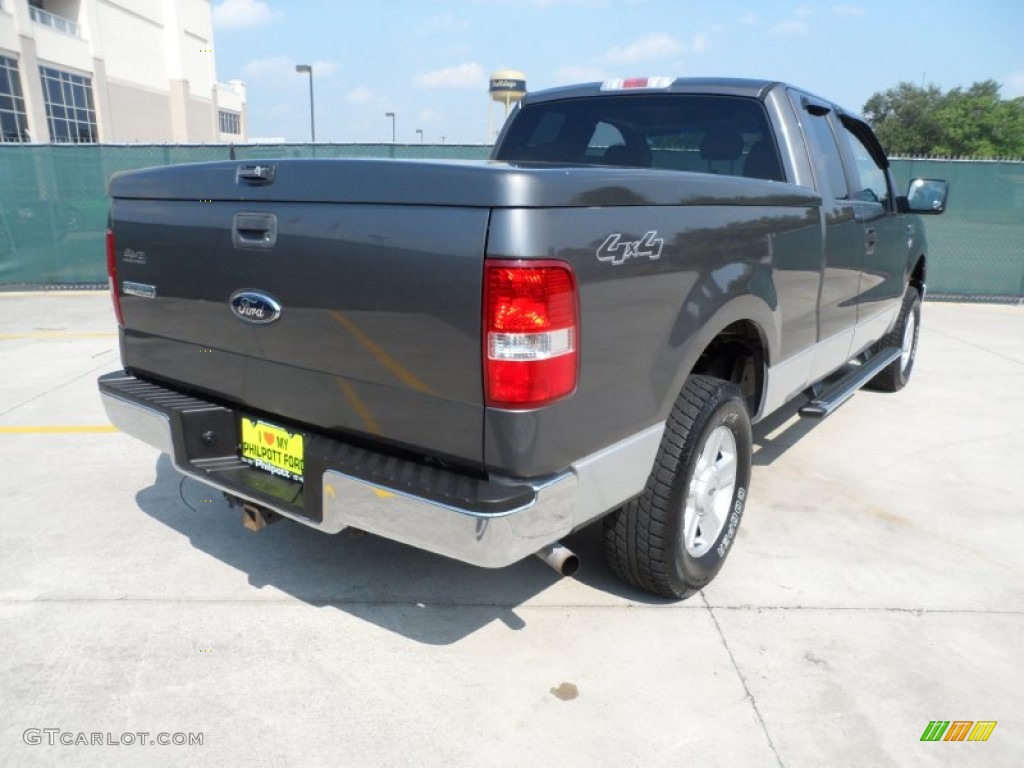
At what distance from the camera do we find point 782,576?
3240mm

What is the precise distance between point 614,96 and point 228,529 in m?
2.93

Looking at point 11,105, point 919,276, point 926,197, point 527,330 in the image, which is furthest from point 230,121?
point 527,330

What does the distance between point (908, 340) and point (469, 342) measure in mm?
5373

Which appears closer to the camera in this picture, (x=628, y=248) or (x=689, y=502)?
(x=628, y=248)

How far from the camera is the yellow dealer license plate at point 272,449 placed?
2.55m

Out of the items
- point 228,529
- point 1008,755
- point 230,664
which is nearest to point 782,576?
point 1008,755

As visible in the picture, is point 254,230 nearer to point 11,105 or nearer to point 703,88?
point 703,88

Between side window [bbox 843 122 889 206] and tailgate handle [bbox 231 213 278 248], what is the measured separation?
3425 mm

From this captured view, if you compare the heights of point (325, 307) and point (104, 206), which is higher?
point (325, 307)

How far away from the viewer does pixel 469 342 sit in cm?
205

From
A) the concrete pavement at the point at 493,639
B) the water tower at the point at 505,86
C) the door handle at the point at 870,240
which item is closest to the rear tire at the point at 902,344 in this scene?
the door handle at the point at 870,240

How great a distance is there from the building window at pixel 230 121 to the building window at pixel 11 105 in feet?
83.2

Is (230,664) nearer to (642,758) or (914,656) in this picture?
(642,758)

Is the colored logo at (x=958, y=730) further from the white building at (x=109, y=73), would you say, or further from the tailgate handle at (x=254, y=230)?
the white building at (x=109, y=73)
